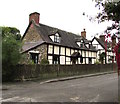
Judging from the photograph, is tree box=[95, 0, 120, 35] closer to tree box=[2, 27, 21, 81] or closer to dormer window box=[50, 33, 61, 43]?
tree box=[2, 27, 21, 81]

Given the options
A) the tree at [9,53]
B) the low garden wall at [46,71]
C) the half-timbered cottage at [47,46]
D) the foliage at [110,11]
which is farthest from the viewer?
the half-timbered cottage at [47,46]

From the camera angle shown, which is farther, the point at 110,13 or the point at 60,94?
the point at 60,94

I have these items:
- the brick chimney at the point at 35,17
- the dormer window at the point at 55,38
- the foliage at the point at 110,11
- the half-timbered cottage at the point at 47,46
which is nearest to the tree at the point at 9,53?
the half-timbered cottage at the point at 47,46

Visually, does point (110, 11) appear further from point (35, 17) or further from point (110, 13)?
point (35, 17)

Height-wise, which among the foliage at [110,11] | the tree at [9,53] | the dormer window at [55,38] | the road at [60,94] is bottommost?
the road at [60,94]

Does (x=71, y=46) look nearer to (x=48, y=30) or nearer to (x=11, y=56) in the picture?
(x=48, y=30)

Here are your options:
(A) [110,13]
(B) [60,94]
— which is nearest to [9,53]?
(B) [60,94]

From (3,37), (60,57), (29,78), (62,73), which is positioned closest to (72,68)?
(62,73)

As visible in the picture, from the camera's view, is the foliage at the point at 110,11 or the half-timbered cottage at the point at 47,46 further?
the half-timbered cottage at the point at 47,46

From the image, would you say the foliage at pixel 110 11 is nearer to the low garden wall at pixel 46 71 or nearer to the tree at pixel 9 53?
the tree at pixel 9 53

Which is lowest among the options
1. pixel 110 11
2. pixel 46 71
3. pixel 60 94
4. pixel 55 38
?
pixel 60 94

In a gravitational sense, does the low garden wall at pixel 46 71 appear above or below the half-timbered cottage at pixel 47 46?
below

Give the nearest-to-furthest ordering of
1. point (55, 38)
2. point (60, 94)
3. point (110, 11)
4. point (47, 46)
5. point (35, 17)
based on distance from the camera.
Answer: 1. point (110, 11)
2. point (60, 94)
3. point (47, 46)
4. point (55, 38)
5. point (35, 17)

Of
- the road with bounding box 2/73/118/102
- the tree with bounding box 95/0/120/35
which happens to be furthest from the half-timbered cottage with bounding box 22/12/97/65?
the tree with bounding box 95/0/120/35
